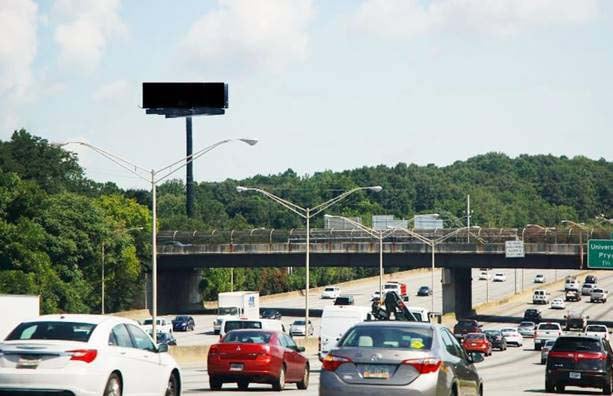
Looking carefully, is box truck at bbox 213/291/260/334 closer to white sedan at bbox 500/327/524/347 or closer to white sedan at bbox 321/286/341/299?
white sedan at bbox 500/327/524/347

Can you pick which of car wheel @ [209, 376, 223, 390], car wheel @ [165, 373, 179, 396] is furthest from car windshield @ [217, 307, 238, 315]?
car wheel @ [165, 373, 179, 396]

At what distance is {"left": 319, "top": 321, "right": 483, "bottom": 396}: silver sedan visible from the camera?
19.3 m

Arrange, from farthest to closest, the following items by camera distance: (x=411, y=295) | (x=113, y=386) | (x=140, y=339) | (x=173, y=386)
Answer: (x=411, y=295) < (x=173, y=386) < (x=140, y=339) < (x=113, y=386)

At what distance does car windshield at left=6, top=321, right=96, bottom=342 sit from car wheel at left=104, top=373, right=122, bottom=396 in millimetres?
725

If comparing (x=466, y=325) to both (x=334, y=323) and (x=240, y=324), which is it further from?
(x=334, y=323)

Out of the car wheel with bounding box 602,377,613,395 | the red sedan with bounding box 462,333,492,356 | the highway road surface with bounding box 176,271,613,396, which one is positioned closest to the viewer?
the highway road surface with bounding box 176,271,613,396

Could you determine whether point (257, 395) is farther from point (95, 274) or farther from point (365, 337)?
point (95, 274)

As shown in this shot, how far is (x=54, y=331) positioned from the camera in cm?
2062

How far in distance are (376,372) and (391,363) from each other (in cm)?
25

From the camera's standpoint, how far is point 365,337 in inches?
789

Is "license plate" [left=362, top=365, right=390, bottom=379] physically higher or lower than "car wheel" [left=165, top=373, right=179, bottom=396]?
higher

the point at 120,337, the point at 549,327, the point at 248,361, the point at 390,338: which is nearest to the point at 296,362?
the point at 248,361

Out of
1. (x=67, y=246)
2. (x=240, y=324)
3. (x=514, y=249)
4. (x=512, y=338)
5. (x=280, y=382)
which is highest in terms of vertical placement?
(x=67, y=246)

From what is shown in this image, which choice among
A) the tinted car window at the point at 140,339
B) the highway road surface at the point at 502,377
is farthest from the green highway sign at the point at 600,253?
the tinted car window at the point at 140,339
